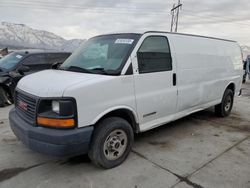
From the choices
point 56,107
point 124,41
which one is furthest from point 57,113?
point 124,41

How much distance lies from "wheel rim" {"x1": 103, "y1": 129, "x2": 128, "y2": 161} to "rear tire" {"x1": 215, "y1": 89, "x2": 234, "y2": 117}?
347 cm

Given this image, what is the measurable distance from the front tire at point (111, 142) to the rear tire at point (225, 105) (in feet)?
11.1

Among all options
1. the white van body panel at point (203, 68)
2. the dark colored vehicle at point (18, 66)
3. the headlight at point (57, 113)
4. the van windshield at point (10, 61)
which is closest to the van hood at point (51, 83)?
the headlight at point (57, 113)

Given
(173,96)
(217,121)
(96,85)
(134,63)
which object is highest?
(134,63)

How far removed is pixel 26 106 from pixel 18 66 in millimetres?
4493

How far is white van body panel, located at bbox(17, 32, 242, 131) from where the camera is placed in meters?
2.76

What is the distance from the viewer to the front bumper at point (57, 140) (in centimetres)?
259

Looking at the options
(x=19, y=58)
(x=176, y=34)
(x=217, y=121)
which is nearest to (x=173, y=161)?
(x=176, y=34)

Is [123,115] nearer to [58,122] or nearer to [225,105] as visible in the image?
[58,122]

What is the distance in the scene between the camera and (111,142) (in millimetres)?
3176

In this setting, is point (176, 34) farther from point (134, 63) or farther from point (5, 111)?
point (5, 111)

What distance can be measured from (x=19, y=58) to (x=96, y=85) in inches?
211

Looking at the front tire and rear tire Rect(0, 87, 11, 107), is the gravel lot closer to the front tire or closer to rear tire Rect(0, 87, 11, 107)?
the front tire

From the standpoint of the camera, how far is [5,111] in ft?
20.2
